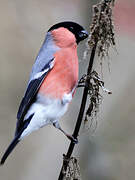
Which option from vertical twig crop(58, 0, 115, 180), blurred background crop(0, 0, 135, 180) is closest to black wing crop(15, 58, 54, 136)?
vertical twig crop(58, 0, 115, 180)

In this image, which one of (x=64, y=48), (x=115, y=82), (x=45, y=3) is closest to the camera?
(x=64, y=48)

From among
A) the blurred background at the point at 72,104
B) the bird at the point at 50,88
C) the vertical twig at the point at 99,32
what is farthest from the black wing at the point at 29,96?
the blurred background at the point at 72,104

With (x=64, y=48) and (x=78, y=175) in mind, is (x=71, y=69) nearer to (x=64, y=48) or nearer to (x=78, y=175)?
(x=64, y=48)

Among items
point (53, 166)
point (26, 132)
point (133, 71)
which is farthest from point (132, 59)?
point (26, 132)

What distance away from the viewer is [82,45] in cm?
432

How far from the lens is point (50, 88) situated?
8.96 ft

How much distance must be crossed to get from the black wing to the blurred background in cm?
118

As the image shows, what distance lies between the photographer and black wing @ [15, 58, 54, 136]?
2668mm

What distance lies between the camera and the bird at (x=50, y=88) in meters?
2.68

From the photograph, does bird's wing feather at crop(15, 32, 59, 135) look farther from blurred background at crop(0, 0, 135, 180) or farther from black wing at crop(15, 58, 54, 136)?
blurred background at crop(0, 0, 135, 180)

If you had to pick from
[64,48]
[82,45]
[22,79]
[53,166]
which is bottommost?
[53,166]

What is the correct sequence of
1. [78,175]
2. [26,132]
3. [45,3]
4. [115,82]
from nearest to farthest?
1. [78,175]
2. [26,132]
3. [115,82]
4. [45,3]

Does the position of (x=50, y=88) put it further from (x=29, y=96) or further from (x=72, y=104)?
(x=72, y=104)

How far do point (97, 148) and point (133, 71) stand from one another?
0.70 metres
